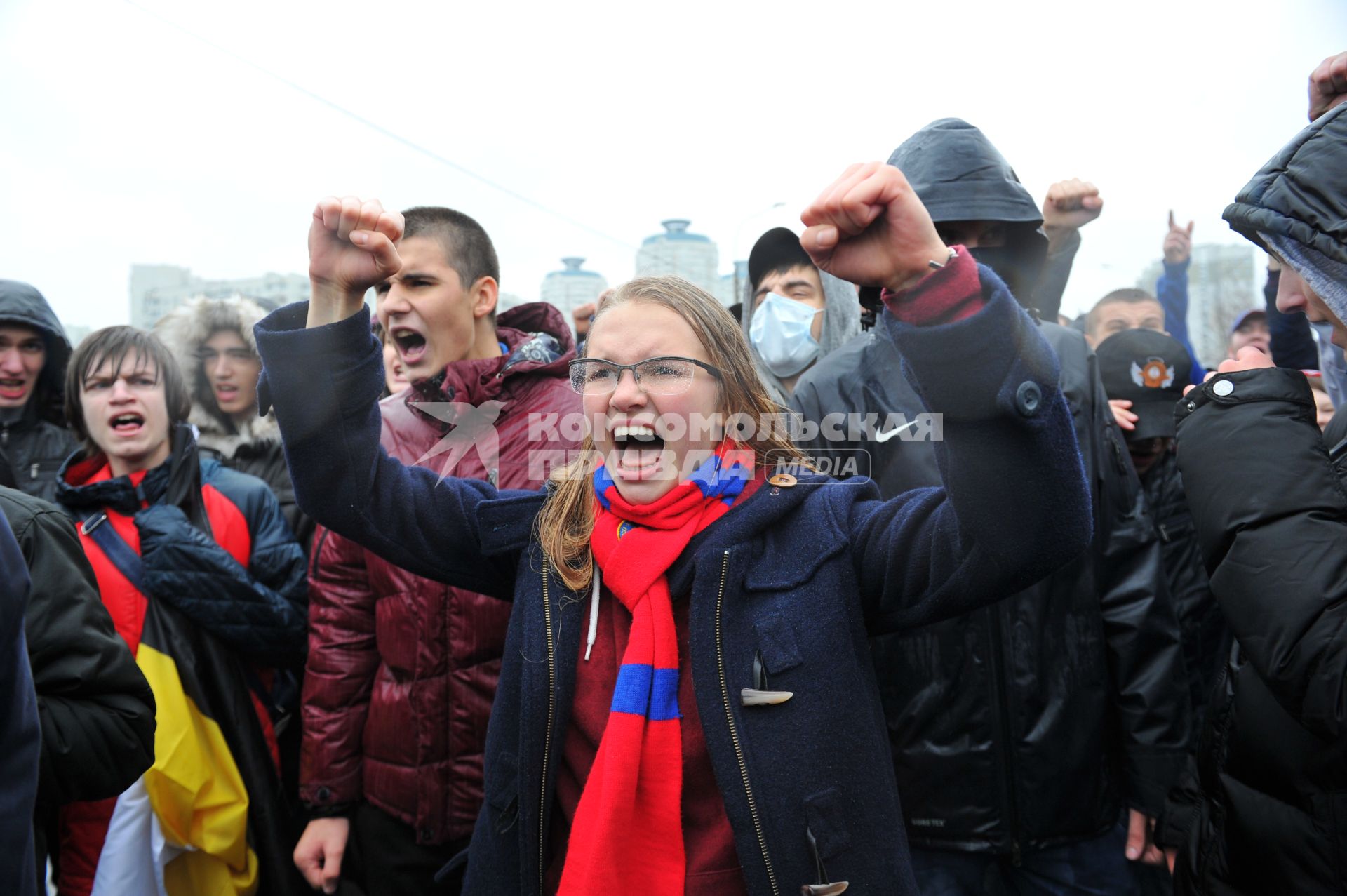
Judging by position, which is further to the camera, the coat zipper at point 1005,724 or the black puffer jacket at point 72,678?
the coat zipper at point 1005,724

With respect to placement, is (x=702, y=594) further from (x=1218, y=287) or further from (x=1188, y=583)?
(x=1218, y=287)

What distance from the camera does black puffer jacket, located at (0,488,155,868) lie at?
1.91 metres

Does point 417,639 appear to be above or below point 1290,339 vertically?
below

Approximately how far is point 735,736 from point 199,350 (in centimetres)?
397

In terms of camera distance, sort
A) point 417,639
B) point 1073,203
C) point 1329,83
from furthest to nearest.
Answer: point 1073,203, point 417,639, point 1329,83

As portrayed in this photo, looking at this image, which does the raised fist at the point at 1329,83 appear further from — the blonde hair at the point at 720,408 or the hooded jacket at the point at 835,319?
the hooded jacket at the point at 835,319

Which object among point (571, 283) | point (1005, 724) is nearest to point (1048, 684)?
point (1005, 724)

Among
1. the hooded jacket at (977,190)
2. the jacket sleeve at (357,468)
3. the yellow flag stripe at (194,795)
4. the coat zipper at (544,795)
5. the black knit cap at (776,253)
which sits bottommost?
the yellow flag stripe at (194,795)

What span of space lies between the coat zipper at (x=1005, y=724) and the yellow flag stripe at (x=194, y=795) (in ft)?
7.40

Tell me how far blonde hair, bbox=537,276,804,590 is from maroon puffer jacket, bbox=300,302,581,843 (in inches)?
26.0

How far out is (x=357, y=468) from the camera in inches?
71.9

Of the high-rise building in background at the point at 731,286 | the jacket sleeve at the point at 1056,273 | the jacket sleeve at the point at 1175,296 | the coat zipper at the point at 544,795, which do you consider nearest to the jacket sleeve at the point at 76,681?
the coat zipper at the point at 544,795

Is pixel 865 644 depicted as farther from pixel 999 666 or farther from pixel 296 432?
pixel 296 432

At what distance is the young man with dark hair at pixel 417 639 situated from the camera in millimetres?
2615
